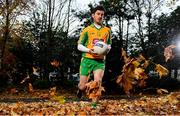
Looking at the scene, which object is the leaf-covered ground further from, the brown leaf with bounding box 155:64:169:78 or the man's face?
the man's face

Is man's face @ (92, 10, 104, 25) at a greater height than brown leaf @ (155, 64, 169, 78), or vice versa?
man's face @ (92, 10, 104, 25)

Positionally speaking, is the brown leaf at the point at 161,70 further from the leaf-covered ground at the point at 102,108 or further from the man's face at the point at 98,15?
the man's face at the point at 98,15

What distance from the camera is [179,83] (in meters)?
45.3

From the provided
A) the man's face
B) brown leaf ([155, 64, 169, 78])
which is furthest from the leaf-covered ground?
the man's face

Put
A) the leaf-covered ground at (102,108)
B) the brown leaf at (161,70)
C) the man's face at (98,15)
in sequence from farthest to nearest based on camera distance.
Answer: the man's face at (98,15) < the brown leaf at (161,70) < the leaf-covered ground at (102,108)

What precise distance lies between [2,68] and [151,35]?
1851 cm

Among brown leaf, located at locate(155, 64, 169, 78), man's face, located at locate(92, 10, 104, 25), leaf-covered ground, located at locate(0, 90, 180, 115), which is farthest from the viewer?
man's face, located at locate(92, 10, 104, 25)

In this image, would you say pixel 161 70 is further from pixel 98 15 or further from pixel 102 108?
pixel 98 15

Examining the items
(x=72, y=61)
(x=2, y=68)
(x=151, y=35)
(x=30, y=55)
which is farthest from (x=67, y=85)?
(x=151, y=35)

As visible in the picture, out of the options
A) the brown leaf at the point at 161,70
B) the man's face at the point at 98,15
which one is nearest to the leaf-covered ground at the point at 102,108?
the brown leaf at the point at 161,70

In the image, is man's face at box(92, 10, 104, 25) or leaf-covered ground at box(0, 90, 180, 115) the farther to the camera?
man's face at box(92, 10, 104, 25)

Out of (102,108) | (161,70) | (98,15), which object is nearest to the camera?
(161,70)

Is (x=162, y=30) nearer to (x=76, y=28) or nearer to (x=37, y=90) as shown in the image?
(x=76, y=28)

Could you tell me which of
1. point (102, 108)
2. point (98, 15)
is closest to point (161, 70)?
point (102, 108)
